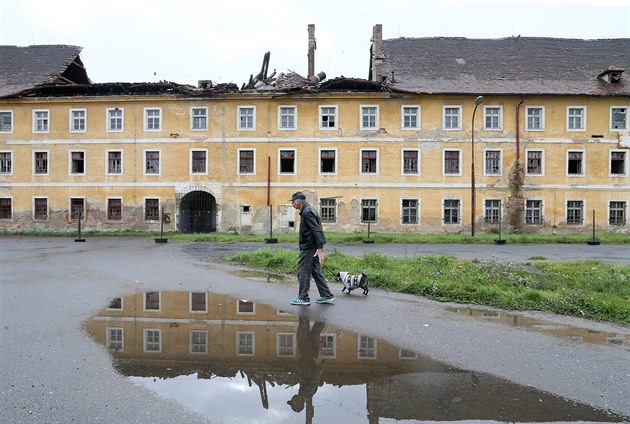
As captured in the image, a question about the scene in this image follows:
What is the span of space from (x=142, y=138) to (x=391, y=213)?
16.7m

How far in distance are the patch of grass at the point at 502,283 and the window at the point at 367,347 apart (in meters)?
2.84

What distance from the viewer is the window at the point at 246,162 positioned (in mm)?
28703

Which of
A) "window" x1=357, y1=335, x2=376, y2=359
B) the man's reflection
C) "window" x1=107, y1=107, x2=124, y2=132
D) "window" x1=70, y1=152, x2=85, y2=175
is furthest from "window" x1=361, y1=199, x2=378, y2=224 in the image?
"window" x1=357, y1=335, x2=376, y2=359

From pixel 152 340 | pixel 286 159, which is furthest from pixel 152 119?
pixel 152 340

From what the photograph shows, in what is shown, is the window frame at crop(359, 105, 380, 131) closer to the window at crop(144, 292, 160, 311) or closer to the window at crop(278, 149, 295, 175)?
the window at crop(278, 149, 295, 175)

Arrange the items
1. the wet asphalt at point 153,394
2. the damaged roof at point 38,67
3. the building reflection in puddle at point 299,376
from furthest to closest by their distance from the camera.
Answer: the damaged roof at point 38,67 → the wet asphalt at point 153,394 → the building reflection in puddle at point 299,376

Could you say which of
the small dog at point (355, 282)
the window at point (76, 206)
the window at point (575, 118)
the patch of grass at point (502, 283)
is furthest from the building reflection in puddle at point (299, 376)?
the window at point (575, 118)

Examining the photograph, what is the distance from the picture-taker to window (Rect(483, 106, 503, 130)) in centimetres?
2822

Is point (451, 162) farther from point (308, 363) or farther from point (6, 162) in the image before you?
→ point (6, 162)

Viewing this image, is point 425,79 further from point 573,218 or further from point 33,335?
point 33,335

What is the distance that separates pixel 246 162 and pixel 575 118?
2084cm

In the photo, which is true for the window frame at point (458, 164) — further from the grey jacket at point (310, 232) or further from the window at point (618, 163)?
the grey jacket at point (310, 232)

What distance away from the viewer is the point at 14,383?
13.1 ft

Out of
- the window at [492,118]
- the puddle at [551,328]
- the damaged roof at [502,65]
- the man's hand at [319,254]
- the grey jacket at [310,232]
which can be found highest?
the damaged roof at [502,65]
